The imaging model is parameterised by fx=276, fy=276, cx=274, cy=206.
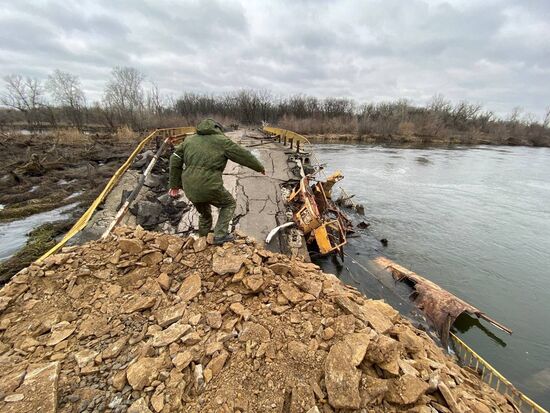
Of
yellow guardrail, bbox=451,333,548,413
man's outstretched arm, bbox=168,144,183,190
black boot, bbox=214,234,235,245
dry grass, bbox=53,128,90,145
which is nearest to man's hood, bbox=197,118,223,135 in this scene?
man's outstretched arm, bbox=168,144,183,190

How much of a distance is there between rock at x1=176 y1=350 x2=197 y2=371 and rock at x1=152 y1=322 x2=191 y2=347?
182mm

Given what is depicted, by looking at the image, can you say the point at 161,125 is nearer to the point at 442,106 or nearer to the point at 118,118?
the point at 118,118

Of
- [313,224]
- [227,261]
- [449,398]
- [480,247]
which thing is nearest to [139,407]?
[227,261]

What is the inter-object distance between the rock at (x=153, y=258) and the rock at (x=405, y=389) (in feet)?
8.75

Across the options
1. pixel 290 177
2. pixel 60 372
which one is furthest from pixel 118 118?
pixel 60 372

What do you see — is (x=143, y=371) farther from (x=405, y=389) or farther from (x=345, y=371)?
(x=405, y=389)

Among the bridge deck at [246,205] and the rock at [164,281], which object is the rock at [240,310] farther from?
the bridge deck at [246,205]

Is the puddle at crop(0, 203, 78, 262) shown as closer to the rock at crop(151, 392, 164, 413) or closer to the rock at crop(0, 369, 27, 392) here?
the rock at crop(0, 369, 27, 392)

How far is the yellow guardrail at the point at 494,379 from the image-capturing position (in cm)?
362

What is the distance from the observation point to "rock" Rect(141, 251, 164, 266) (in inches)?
129

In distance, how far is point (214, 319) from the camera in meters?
2.65

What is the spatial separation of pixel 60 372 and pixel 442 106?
6936 centimetres

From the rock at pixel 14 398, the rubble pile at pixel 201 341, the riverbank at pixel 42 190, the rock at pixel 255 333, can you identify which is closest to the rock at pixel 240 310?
the rubble pile at pixel 201 341

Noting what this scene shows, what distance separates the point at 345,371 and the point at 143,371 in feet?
5.16
